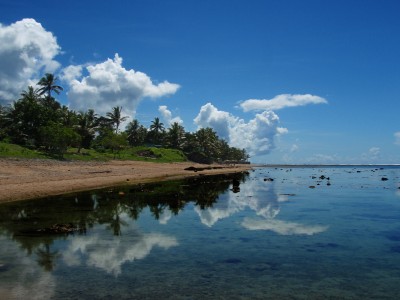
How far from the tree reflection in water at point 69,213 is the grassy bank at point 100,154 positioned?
122 ft

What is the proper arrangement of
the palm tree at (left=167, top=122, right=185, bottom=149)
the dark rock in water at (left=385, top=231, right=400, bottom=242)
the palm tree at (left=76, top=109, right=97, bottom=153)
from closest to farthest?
the dark rock in water at (left=385, top=231, right=400, bottom=242) < the palm tree at (left=76, top=109, right=97, bottom=153) < the palm tree at (left=167, top=122, right=185, bottom=149)

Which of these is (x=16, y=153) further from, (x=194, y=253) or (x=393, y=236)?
(x=393, y=236)

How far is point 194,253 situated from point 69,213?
44.7ft

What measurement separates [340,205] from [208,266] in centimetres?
2477

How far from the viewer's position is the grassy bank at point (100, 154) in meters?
70.8

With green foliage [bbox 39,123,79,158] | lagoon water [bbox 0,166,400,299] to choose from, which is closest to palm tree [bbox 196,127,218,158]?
green foliage [bbox 39,123,79,158]

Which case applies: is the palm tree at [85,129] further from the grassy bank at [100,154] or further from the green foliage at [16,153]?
the green foliage at [16,153]

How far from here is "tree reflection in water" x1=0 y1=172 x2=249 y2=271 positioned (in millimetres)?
18150

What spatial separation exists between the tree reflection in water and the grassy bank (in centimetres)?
3731

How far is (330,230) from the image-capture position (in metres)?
22.4

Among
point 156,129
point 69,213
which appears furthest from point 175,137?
point 69,213

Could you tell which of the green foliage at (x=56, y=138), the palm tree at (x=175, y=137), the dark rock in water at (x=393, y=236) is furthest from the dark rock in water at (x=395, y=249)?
the palm tree at (x=175, y=137)

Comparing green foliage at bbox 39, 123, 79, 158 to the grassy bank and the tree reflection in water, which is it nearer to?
the grassy bank

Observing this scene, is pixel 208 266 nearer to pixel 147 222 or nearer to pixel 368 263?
pixel 368 263
